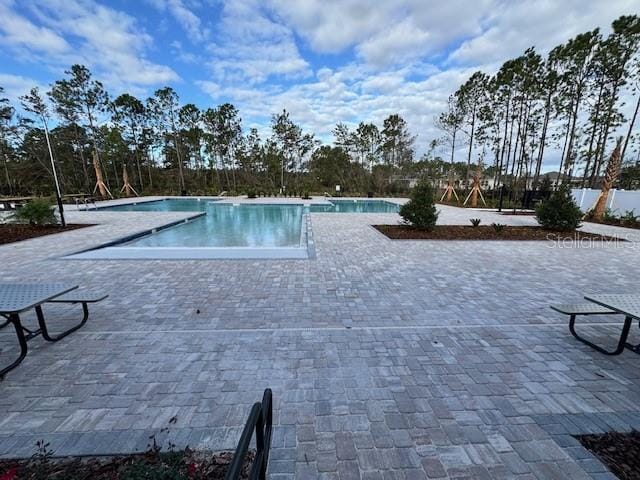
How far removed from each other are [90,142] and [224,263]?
1084 inches

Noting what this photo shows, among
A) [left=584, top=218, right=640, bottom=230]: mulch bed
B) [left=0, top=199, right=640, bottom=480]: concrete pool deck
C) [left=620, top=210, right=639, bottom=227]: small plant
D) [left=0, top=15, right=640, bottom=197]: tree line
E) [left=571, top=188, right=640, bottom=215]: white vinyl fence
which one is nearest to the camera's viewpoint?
[left=0, top=199, right=640, bottom=480]: concrete pool deck

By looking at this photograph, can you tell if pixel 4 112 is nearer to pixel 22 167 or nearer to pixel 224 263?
pixel 22 167

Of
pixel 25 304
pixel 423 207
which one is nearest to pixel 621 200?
pixel 423 207

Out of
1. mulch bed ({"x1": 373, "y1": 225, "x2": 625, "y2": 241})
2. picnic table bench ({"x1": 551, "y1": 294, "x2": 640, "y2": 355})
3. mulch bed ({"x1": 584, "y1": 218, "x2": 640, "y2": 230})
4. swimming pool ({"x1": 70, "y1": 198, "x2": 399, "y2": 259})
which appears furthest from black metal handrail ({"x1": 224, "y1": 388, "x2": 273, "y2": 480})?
mulch bed ({"x1": 584, "y1": 218, "x2": 640, "y2": 230})

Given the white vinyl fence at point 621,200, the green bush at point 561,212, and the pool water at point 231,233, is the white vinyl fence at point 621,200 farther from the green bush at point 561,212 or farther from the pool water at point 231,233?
the pool water at point 231,233

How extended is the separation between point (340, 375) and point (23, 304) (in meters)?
2.50

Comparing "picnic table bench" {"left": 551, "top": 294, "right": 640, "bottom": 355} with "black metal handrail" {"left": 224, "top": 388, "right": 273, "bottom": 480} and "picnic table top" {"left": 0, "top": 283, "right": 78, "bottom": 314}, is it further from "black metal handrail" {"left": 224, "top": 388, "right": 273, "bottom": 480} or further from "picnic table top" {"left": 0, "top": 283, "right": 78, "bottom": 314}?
"picnic table top" {"left": 0, "top": 283, "right": 78, "bottom": 314}

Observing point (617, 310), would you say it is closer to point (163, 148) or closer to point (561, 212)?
point (561, 212)

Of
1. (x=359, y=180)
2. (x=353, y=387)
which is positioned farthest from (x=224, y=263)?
(x=359, y=180)

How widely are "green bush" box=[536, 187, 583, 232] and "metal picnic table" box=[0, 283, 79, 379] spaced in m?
11.3

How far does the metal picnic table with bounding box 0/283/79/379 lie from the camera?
1964 mm

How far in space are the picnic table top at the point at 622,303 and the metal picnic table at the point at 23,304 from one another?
4.54m

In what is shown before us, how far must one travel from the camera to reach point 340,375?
6.72ft

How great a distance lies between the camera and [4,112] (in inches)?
747
